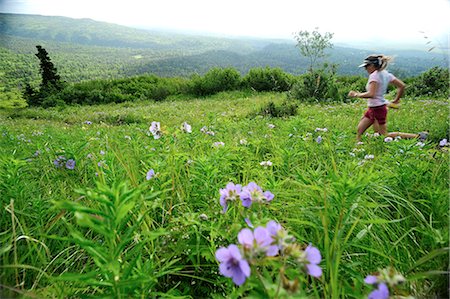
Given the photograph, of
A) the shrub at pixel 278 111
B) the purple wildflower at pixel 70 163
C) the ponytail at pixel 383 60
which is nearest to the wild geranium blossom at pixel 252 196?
A: the purple wildflower at pixel 70 163

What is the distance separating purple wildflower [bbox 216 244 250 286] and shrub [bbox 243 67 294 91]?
67.1 ft

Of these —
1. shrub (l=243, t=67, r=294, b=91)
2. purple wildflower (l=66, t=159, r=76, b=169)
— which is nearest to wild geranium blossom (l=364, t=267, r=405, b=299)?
purple wildflower (l=66, t=159, r=76, b=169)

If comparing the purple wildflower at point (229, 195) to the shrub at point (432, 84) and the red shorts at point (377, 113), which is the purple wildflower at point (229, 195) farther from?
the shrub at point (432, 84)

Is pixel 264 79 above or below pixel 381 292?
below

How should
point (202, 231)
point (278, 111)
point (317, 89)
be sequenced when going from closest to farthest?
point (202, 231), point (278, 111), point (317, 89)

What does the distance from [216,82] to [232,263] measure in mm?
22006

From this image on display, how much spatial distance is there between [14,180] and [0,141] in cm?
191

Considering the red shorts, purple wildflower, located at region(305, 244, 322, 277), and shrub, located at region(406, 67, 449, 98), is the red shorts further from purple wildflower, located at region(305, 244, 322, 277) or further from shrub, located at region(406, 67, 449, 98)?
shrub, located at region(406, 67, 449, 98)

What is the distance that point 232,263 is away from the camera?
0.60 m

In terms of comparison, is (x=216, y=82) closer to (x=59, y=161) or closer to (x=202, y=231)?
(x=59, y=161)

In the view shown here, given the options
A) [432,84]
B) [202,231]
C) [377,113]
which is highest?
[432,84]

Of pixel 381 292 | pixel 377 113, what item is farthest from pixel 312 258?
pixel 377 113

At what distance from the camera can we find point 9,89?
14.3 ft

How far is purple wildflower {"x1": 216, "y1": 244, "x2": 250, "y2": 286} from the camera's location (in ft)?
1.90
